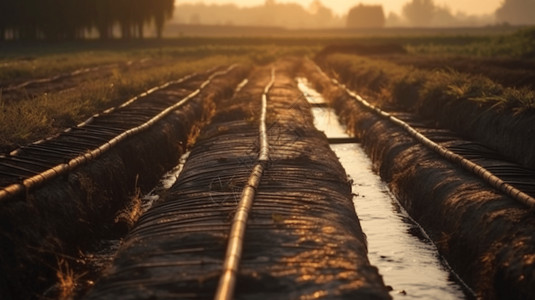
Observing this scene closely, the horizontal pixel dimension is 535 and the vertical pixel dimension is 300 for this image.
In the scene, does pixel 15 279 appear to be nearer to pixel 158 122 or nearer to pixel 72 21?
pixel 158 122

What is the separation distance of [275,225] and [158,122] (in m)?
7.47

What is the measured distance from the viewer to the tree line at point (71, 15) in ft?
226

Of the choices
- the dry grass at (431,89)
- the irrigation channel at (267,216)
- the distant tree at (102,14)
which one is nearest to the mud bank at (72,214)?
the irrigation channel at (267,216)

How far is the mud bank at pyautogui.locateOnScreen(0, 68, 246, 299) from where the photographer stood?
22.9ft

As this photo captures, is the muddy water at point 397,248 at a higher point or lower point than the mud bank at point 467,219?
lower

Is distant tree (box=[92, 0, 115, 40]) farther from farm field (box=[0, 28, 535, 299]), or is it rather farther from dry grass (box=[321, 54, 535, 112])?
farm field (box=[0, 28, 535, 299])

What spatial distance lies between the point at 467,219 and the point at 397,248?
3.03 ft

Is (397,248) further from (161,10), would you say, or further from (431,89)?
(161,10)

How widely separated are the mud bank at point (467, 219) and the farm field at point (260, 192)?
2 cm

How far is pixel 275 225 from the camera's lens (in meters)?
7.42

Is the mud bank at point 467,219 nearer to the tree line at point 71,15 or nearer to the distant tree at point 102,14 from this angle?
the tree line at point 71,15

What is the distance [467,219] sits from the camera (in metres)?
8.23

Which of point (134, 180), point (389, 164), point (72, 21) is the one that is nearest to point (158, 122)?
point (134, 180)

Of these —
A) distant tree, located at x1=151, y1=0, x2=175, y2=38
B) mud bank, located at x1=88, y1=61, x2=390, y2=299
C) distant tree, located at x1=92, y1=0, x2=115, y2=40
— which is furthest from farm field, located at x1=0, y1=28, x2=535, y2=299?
distant tree, located at x1=151, y1=0, x2=175, y2=38
